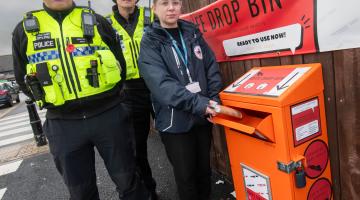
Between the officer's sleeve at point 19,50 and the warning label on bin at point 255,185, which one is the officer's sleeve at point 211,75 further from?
the officer's sleeve at point 19,50

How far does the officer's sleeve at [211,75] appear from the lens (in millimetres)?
1973

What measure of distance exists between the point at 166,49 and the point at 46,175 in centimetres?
328

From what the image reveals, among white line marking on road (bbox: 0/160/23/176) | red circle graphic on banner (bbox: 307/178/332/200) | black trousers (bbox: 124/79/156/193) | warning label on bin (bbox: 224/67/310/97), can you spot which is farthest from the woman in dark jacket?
white line marking on road (bbox: 0/160/23/176)

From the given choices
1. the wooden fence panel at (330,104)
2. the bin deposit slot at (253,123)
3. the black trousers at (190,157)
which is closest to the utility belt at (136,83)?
the black trousers at (190,157)

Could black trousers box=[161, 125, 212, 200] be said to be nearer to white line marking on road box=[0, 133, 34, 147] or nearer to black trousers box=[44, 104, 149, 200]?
black trousers box=[44, 104, 149, 200]

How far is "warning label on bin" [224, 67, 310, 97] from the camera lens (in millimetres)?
1501

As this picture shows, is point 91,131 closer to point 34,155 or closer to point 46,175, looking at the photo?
point 46,175

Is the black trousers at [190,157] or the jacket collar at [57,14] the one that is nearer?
the jacket collar at [57,14]

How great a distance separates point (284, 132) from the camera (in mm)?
1458

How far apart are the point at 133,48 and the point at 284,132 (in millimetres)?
1502

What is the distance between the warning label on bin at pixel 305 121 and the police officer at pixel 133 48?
4.46 ft

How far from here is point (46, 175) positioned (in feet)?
13.4

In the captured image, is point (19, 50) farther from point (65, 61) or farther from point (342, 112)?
point (342, 112)

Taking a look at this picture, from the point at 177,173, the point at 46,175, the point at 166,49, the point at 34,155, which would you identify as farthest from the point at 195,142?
the point at 34,155
